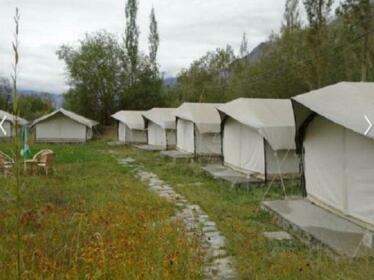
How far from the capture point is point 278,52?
97.4 feet

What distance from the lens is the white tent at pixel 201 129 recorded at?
17859mm

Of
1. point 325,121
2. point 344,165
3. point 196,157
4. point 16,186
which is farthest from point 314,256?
point 196,157

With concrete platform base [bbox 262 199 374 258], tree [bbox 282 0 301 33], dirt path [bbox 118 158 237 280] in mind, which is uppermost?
tree [bbox 282 0 301 33]

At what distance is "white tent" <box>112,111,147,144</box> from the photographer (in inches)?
1113

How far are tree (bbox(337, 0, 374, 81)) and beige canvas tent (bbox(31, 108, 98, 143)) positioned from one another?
1860 centimetres

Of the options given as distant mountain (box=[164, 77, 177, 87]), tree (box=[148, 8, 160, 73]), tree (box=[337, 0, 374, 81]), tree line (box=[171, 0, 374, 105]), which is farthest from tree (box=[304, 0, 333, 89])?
distant mountain (box=[164, 77, 177, 87])

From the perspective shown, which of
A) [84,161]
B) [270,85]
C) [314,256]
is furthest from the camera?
[270,85]

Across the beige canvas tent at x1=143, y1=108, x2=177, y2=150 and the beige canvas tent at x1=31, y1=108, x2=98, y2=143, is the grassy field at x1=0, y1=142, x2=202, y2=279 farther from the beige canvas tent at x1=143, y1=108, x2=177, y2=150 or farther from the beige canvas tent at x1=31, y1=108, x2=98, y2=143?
the beige canvas tent at x1=31, y1=108, x2=98, y2=143

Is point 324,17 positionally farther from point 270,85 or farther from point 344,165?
point 344,165

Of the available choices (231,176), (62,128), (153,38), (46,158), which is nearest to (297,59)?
(231,176)

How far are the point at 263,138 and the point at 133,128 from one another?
56.5 feet

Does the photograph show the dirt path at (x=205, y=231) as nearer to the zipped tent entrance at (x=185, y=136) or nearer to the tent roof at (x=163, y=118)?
the zipped tent entrance at (x=185, y=136)

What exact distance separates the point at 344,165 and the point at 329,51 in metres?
16.4

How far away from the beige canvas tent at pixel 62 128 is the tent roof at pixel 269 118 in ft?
59.8
